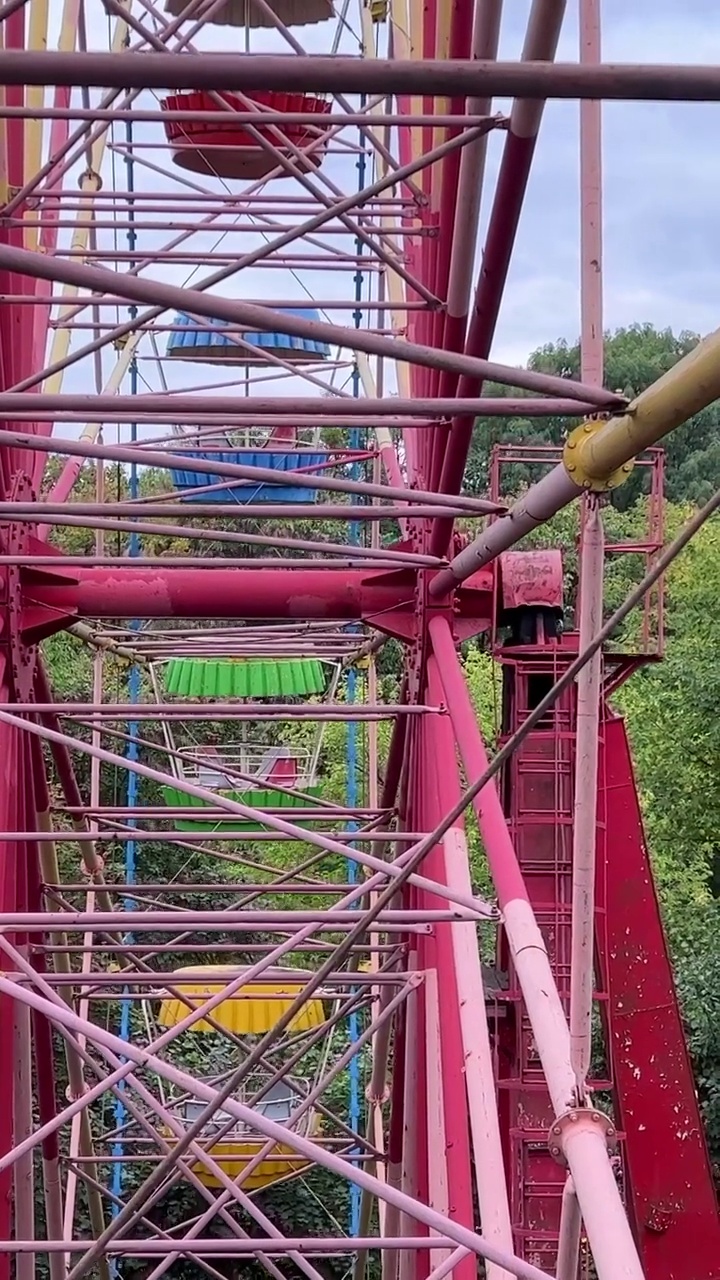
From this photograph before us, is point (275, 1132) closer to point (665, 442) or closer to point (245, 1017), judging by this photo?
point (245, 1017)

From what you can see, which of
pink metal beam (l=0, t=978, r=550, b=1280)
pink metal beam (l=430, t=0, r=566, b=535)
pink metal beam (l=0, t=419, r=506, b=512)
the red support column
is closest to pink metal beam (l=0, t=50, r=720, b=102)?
pink metal beam (l=430, t=0, r=566, b=535)

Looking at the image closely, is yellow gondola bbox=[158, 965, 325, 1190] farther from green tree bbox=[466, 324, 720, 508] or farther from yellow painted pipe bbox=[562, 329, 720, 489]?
green tree bbox=[466, 324, 720, 508]

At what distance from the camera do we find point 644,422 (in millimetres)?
2959

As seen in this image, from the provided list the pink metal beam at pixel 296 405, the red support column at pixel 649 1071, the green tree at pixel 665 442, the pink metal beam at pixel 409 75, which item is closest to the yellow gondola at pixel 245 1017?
the red support column at pixel 649 1071

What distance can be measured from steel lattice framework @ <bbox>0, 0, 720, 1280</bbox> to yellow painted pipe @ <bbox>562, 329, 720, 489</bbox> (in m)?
0.01

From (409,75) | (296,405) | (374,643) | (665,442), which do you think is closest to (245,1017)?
(374,643)

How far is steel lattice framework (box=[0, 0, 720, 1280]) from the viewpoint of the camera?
11.3ft

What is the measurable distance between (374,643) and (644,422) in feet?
19.0

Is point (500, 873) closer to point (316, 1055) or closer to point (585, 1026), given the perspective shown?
point (585, 1026)

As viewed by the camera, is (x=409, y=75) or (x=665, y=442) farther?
(x=665, y=442)

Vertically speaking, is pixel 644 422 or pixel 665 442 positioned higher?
pixel 665 442

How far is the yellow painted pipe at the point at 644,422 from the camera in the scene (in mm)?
2621

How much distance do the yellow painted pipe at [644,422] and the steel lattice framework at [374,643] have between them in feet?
0.04

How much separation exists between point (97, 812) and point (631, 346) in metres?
23.8
